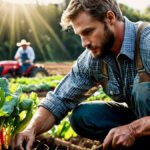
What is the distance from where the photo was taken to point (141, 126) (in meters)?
3.28

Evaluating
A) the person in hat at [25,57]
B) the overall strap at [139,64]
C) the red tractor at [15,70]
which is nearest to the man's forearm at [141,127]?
the overall strap at [139,64]

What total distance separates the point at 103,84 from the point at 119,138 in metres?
0.74

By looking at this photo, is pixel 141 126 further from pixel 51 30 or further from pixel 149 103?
pixel 51 30

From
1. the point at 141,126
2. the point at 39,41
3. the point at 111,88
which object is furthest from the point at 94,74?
the point at 39,41

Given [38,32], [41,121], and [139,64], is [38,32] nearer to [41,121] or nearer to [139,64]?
[41,121]

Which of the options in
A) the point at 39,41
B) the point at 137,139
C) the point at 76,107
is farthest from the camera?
the point at 39,41

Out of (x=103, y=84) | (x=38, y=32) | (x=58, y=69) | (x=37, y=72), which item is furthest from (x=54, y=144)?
(x=38, y=32)

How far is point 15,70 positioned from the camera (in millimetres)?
16156

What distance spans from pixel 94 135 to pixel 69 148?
0.32 metres

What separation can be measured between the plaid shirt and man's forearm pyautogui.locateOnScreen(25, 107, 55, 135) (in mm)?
43

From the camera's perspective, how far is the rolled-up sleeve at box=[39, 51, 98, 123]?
384cm

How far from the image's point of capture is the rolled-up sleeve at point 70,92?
151 inches

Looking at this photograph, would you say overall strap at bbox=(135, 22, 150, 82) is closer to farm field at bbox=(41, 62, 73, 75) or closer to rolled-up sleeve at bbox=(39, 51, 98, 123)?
rolled-up sleeve at bbox=(39, 51, 98, 123)

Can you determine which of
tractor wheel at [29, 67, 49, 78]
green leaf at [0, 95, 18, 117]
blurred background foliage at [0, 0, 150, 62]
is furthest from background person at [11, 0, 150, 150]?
blurred background foliage at [0, 0, 150, 62]
